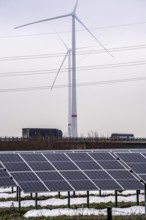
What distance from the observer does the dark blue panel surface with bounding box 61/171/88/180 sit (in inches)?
1500

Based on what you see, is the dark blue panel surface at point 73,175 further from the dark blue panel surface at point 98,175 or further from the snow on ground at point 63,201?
the snow on ground at point 63,201

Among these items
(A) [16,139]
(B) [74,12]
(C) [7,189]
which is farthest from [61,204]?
(B) [74,12]

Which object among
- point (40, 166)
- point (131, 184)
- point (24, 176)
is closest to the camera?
point (24, 176)

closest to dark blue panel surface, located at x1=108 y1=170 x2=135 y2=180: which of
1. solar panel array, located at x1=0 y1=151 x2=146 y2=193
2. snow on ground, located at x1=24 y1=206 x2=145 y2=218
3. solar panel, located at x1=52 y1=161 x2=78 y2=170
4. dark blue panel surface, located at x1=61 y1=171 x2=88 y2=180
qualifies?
solar panel array, located at x1=0 y1=151 x2=146 y2=193

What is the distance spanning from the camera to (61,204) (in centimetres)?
4084

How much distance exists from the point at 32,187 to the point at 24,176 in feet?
4.97

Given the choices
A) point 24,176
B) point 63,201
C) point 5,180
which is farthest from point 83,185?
point 5,180

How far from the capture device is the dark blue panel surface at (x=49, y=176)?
3778 cm

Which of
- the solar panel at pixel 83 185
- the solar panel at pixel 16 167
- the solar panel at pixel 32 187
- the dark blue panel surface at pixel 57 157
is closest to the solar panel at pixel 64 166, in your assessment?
the dark blue panel surface at pixel 57 157

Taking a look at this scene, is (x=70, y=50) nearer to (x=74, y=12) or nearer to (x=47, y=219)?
(x=74, y=12)

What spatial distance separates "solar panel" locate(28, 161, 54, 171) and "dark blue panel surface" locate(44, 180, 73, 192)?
6.51 ft

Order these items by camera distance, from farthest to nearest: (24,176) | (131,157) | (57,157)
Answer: (131,157)
(57,157)
(24,176)

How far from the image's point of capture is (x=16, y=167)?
39.1 m

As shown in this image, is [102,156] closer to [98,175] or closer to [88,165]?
[88,165]
